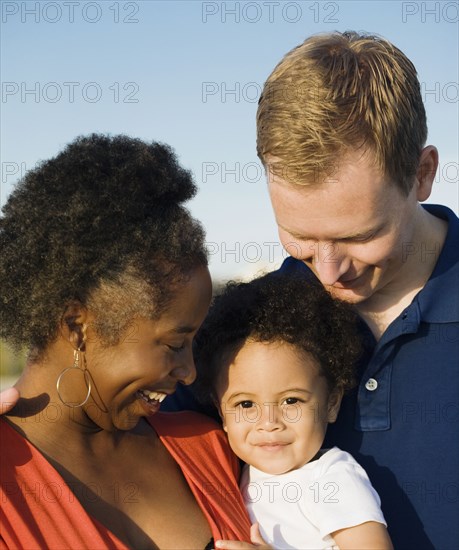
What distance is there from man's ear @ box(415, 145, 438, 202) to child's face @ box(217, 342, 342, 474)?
2.47 ft

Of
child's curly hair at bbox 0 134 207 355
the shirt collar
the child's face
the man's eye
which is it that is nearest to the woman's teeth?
the man's eye

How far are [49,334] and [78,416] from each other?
279 mm

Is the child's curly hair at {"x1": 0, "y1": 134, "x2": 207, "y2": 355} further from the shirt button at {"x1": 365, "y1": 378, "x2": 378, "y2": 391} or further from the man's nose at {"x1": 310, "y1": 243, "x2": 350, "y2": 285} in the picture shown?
the shirt button at {"x1": 365, "y1": 378, "x2": 378, "y2": 391}

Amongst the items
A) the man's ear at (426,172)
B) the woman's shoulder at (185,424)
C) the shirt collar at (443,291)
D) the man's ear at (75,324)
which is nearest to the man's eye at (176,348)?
the man's ear at (75,324)

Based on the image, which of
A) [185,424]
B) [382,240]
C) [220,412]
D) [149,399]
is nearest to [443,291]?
[382,240]

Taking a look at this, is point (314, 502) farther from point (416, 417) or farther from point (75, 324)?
point (75, 324)

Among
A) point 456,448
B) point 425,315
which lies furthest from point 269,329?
point 456,448

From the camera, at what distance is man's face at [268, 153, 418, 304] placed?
9.30ft

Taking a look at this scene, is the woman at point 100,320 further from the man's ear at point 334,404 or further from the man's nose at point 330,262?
the man's ear at point 334,404

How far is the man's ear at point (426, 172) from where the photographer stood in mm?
3022

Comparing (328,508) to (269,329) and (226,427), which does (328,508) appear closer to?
(226,427)

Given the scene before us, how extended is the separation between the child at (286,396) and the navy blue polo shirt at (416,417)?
0.10 m

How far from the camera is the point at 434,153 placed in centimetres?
306

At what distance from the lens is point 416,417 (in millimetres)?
3021
